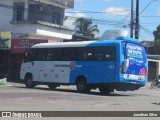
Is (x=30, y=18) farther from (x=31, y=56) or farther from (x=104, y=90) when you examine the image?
(x=104, y=90)

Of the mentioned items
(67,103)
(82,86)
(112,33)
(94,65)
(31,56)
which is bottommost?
(67,103)

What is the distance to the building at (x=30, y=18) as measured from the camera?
5000cm

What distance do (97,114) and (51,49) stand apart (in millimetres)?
15985

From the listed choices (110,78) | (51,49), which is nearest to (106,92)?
(110,78)

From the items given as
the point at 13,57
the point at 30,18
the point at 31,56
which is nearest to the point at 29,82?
the point at 31,56

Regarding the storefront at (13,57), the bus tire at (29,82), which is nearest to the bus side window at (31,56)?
the bus tire at (29,82)

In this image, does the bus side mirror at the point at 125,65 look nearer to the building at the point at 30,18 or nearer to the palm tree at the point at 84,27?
the building at the point at 30,18

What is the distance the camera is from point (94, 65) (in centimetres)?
2759

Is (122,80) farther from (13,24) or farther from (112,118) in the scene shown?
(13,24)

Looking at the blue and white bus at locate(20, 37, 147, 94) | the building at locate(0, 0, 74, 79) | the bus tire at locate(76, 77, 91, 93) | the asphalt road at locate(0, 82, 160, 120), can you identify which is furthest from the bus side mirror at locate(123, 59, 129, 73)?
the building at locate(0, 0, 74, 79)

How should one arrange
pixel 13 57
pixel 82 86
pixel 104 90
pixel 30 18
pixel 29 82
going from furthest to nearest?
pixel 30 18
pixel 13 57
pixel 29 82
pixel 104 90
pixel 82 86

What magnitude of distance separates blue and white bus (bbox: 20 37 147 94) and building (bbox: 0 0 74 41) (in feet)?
61.0

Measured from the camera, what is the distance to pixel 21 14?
169ft

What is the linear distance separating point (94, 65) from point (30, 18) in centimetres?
2483
